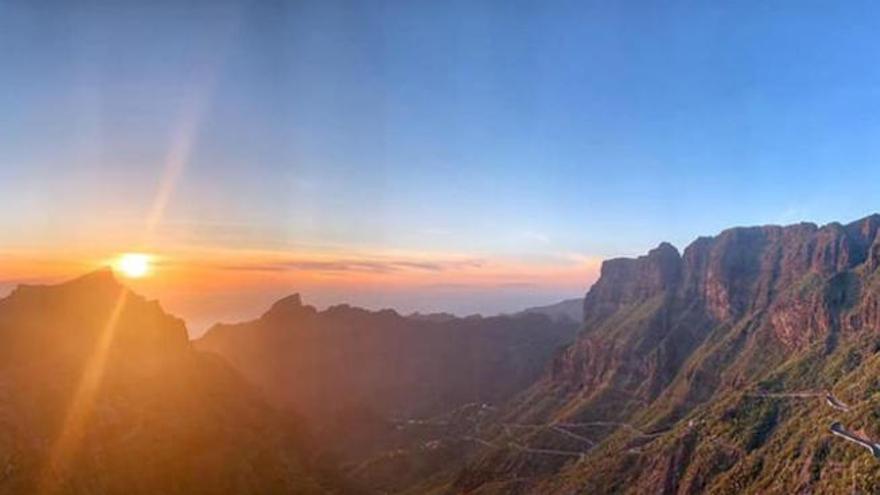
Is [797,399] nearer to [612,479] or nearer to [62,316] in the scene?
[612,479]

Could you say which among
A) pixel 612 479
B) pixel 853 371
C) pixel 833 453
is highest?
pixel 853 371

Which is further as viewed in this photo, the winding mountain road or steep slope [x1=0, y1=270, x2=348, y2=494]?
steep slope [x1=0, y1=270, x2=348, y2=494]

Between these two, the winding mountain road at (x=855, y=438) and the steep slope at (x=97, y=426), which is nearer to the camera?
the winding mountain road at (x=855, y=438)

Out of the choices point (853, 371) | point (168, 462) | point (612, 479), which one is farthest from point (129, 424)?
point (853, 371)

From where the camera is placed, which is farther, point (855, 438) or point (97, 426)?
point (97, 426)

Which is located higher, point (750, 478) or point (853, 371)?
point (853, 371)

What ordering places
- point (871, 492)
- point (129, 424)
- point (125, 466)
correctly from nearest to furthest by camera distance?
1. point (871, 492)
2. point (125, 466)
3. point (129, 424)

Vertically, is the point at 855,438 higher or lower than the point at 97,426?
higher

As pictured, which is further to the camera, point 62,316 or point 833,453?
point 62,316
